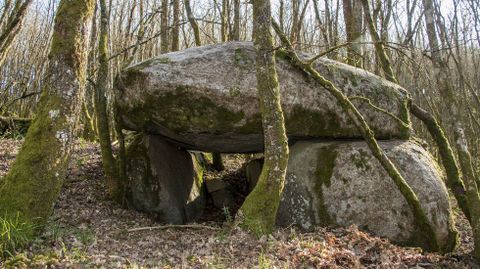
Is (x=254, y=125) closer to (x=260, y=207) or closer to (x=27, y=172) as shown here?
(x=260, y=207)

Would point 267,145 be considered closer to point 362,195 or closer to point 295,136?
point 295,136

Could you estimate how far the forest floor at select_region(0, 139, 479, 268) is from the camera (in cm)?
441

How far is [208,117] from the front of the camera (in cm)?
669

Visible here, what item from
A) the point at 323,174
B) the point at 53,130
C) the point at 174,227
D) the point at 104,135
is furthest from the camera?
Result: the point at 104,135

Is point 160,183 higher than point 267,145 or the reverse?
the reverse

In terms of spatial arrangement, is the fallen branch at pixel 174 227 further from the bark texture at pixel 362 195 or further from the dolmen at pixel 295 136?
the bark texture at pixel 362 195

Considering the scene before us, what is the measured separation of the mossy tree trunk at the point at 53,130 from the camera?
4.55 metres

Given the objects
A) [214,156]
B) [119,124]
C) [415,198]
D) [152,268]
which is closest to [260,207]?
[152,268]

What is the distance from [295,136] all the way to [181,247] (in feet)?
10.1

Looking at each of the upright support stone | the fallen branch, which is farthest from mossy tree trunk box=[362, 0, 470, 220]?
the upright support stone

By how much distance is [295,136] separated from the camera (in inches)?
294

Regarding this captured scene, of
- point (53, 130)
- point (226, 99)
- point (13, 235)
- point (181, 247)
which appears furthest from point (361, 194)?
point (13, 235)

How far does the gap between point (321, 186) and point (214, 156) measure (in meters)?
3.96

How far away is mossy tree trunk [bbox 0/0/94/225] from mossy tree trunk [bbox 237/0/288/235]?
2.16 m
